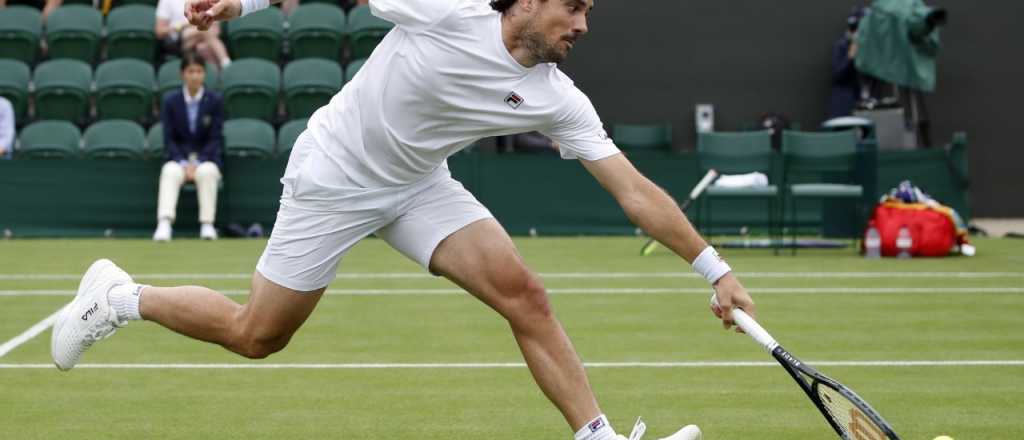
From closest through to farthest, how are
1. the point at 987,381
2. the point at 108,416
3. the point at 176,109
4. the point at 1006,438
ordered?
the point at 1006,438, the point at 108,416, the point at 987,381, the point at 176,109

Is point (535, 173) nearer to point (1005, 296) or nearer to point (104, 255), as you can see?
point (104, 255)

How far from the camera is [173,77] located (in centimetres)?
1641

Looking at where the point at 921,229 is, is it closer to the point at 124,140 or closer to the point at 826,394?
the point at 124,140

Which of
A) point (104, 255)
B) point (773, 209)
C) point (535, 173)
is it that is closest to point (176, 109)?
point (104, 255)

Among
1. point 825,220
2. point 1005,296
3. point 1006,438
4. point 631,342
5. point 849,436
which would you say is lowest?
point 825,220

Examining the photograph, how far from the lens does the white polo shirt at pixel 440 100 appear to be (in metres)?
4.64

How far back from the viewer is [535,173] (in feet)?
50.0

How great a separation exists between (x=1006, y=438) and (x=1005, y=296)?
479 centimetres

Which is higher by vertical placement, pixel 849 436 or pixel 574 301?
pixel 849 436

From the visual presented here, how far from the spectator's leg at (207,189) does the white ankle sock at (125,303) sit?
9263 mm

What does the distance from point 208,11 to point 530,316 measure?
1331 millimetres

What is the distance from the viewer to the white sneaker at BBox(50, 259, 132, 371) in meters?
5.40

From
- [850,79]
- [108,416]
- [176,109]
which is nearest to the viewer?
[108,416]

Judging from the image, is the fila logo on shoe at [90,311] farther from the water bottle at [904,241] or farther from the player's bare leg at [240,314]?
the water bottle at [904,241]
